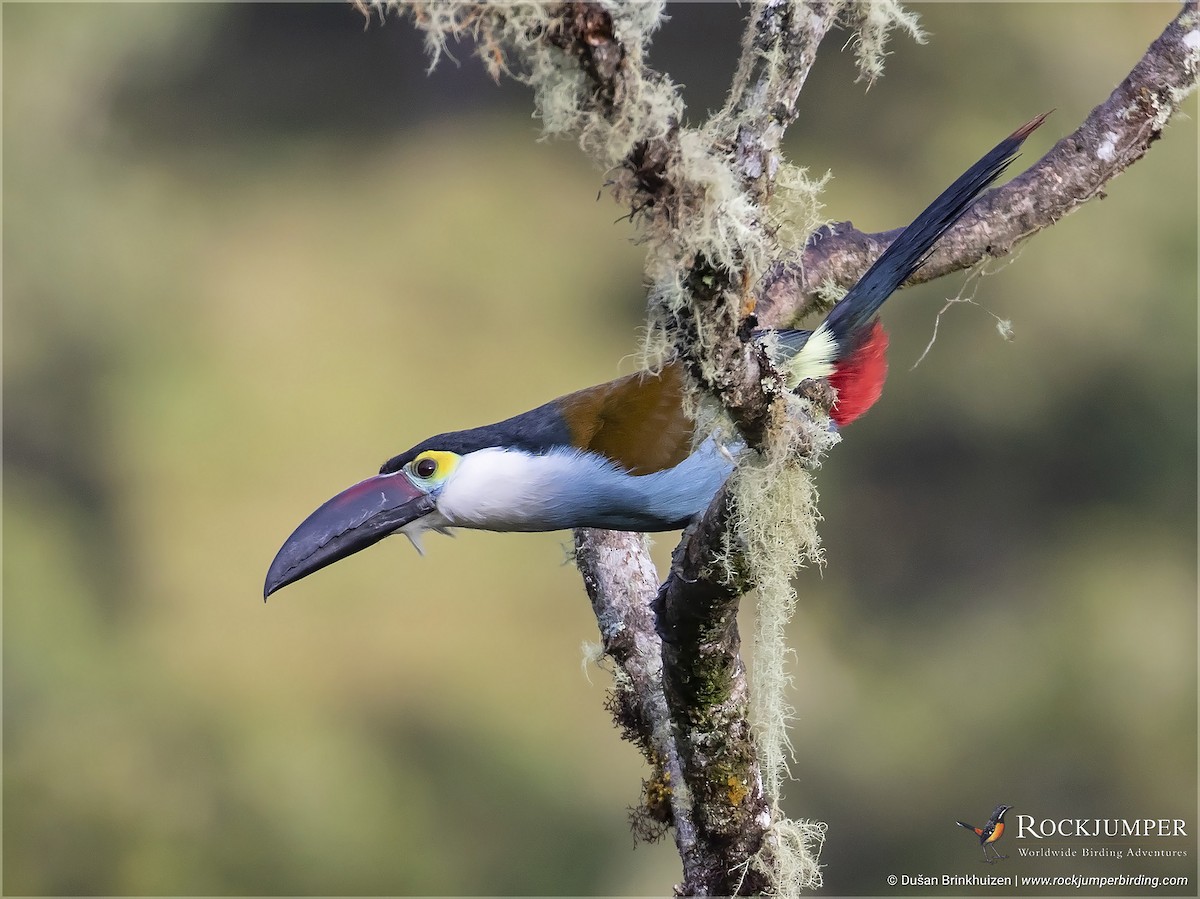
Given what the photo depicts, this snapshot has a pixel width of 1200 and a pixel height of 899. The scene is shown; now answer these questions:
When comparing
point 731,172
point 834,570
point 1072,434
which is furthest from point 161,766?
point 731,172

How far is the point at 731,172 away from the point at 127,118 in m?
6.30

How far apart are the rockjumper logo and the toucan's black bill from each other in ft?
10.9

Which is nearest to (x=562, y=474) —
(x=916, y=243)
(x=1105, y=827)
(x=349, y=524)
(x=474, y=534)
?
(x=349, y=524)

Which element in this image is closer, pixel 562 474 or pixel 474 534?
pixel 562 474

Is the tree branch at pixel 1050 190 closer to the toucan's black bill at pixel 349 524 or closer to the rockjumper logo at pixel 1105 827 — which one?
the toucan's black bill at pixel 349 524

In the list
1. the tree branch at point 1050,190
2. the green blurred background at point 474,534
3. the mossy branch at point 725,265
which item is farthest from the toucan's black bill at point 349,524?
the green blurred background at point 474,534

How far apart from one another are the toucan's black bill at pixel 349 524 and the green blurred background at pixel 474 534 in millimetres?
2706

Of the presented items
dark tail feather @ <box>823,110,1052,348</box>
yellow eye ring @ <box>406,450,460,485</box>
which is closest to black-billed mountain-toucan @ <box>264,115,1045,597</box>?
yellow eye ring @ <box>406,450,460,485</box>

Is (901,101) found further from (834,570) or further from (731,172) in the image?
(731,172)

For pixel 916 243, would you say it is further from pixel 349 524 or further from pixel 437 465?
pixel 349 524

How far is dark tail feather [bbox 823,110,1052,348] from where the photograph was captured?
1457 millimetres

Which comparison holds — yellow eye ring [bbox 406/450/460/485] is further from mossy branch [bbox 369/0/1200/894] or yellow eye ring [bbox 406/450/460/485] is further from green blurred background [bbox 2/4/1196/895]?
green blurred background [bbox 2/4/1196/895]

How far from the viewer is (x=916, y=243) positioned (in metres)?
1.45

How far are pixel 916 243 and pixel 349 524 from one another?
3.39ft
